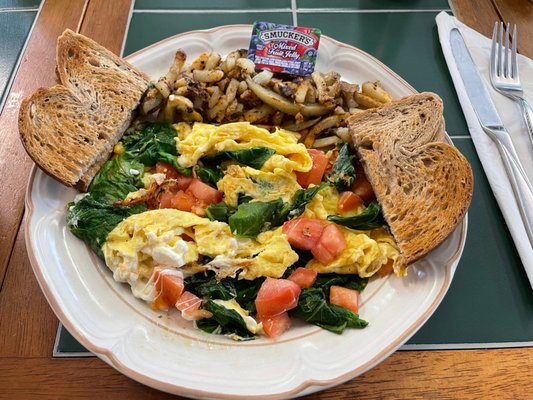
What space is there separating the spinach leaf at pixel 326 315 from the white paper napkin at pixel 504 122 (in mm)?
976

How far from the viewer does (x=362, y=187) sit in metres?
2.43

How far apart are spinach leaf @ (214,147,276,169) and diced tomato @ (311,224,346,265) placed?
0.53 m

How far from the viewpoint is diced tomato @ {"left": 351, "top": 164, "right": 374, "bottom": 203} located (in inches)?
94.8

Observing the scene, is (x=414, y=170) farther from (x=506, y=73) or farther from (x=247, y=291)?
(x=506, y=73)

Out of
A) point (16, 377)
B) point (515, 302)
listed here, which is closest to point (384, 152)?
point (515, 302)

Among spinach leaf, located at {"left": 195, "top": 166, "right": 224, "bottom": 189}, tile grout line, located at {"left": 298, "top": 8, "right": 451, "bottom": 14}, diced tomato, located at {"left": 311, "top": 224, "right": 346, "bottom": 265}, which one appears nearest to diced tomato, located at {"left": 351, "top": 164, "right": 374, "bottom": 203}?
diced tomato, located at {"left": 311, "top": 224, "right": 346, "bottom": 265}

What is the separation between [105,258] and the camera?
2.05 meters

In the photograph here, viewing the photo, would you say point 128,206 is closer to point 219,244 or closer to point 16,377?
point 219,244

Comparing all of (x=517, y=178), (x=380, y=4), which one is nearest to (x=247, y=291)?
(x=517, y=178)

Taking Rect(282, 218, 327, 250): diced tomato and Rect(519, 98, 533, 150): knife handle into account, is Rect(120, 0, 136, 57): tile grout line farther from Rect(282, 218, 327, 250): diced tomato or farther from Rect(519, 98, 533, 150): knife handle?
Rect(519, 98, 533, 150): knife handle

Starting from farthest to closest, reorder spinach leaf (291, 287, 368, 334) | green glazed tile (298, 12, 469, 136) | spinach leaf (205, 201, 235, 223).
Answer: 1. green glazed tile (298, 12, 469, 136)
2. spinach leaf (205, 201, 235, 223)
3. spinach leaf (291, 287, 368, 334)

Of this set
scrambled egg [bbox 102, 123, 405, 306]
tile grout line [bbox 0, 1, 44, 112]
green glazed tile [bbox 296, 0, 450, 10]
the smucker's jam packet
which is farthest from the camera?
green glazed tile [bbox 296, 0, 450, 10]

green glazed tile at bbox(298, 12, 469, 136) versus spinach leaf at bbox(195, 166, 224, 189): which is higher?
green glazed tile at bbox(298, 12, 469, 136)

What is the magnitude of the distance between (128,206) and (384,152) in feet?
4.31
